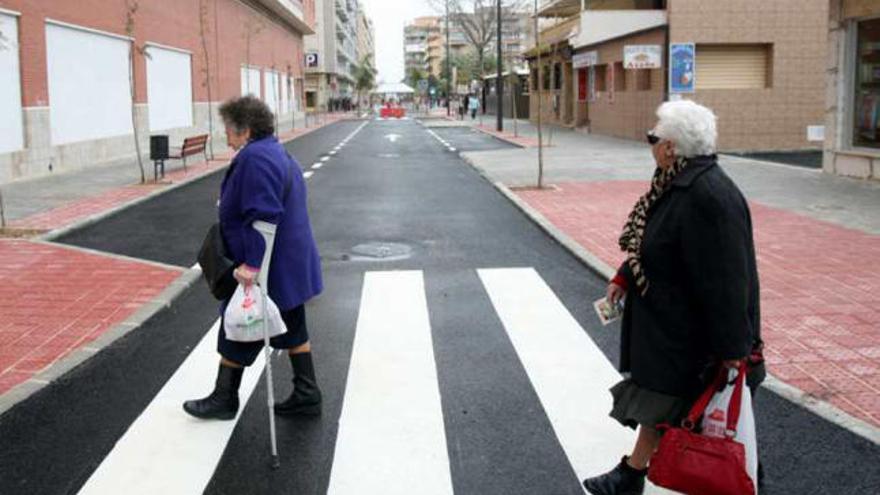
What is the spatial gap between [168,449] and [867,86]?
1507 centimetres

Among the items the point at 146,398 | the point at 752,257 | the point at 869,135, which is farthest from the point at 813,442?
the point at 869,135

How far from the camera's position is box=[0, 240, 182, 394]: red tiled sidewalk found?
6.40 metres

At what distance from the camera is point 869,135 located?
1645 centimetres

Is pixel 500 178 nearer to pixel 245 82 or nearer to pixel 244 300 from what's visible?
pixel 244 300

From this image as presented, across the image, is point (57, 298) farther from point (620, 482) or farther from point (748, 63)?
point (748, 63)

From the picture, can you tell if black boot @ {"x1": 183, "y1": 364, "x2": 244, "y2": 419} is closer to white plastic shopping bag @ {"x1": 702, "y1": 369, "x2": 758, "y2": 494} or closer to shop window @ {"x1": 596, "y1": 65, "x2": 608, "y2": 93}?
white plastic shopping bag @ {"x1": 702, "y1": 369, "x2": 758, "y2": 494}

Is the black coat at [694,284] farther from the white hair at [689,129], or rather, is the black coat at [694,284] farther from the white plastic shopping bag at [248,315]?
the white plastic shopping bag at [248,315]

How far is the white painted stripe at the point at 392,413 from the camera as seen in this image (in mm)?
4316

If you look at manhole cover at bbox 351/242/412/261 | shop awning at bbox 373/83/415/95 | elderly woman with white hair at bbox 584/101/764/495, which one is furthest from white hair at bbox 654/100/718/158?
shop awning at bbox 373/83/415/95

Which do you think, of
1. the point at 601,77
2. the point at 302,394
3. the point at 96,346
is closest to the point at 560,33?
the point at 601,77

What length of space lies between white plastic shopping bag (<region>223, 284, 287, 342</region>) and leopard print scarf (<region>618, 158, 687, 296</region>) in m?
1.80

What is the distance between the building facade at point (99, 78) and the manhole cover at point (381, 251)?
2154mm

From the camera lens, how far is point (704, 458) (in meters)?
3.39

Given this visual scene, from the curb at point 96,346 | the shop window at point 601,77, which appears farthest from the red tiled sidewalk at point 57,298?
the shop window at point 601,77
